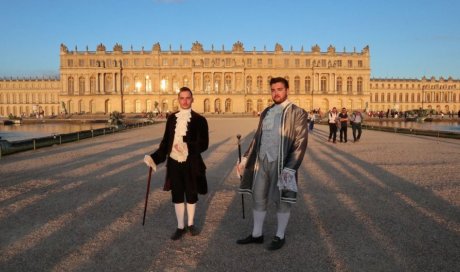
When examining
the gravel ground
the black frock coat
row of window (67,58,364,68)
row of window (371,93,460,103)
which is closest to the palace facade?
row of window (67,58,364,68)

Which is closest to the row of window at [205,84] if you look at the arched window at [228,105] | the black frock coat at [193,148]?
the arched window at [228,105]

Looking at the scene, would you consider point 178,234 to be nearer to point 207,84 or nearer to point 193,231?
point 193,231

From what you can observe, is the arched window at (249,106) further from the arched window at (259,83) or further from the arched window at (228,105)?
the arched window at (228,105)

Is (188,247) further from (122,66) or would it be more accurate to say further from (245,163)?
(122,66)

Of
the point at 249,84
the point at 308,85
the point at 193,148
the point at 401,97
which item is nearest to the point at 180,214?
the point at 193,148

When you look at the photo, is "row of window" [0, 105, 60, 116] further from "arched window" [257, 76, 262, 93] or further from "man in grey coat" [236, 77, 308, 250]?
"man in grey coat" [236, 77, 308, 250]

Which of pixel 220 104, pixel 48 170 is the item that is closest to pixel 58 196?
pixel 48 170

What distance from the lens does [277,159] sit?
14.0 ft

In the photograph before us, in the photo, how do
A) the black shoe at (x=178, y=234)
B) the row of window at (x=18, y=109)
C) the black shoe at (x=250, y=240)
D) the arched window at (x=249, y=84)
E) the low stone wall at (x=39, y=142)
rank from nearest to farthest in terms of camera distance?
the black shoe at (x=250, y=240) → the black shoe at (x=178, y=234) → the low stone wall at (x=39, y=142) → the arched window at (x=249, y=84) → the row of window at (x=18, y=109)

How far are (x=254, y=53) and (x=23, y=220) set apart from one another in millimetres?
72907

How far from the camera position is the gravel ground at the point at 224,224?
13.0ft

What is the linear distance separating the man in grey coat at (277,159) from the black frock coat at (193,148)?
1.83 ft

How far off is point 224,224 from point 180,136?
135cm

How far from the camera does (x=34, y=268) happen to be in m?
3.79
